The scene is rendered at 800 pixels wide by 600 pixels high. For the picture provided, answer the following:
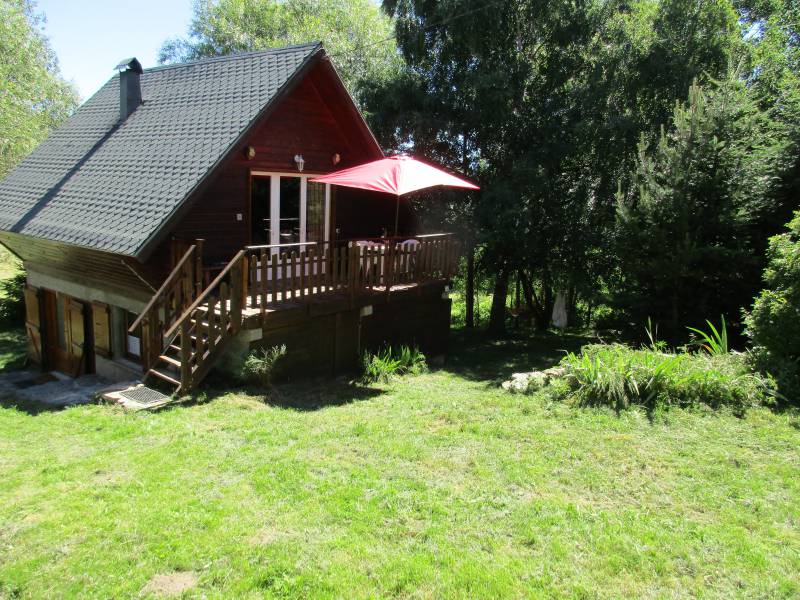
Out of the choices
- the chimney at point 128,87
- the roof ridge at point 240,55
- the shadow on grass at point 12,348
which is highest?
the roof ridge at point 240,55

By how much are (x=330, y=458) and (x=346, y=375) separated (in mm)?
Answer: 4070

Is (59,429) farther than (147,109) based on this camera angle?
No

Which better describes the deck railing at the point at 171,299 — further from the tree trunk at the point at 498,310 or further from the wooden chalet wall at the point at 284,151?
the tree trunk at the point at 498,310

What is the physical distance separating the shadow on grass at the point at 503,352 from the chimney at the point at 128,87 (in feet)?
28.6

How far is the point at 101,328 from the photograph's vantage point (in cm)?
1049

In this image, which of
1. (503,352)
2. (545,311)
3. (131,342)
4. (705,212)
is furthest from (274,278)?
(545,311)

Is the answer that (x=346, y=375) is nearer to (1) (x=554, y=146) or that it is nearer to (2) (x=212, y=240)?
(2) (x=212, y=240)

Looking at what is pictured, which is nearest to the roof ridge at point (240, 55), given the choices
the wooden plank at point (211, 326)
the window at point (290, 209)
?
the window at point (290, 209)

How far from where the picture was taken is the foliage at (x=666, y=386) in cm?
686

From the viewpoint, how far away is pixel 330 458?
548 centimetres

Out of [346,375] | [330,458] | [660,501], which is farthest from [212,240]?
[660,501]

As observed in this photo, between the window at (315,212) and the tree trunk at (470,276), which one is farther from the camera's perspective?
the tree trunk at (470,276)

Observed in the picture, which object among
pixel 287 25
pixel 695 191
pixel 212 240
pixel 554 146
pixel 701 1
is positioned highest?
pixel 287 25

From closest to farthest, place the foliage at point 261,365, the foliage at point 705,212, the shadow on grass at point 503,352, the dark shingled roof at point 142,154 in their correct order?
the foliage at point 261,365 → the dark shingled roof at point 142,154 → the foliage at point 705,212 → the shadow on grass at point 503,352
